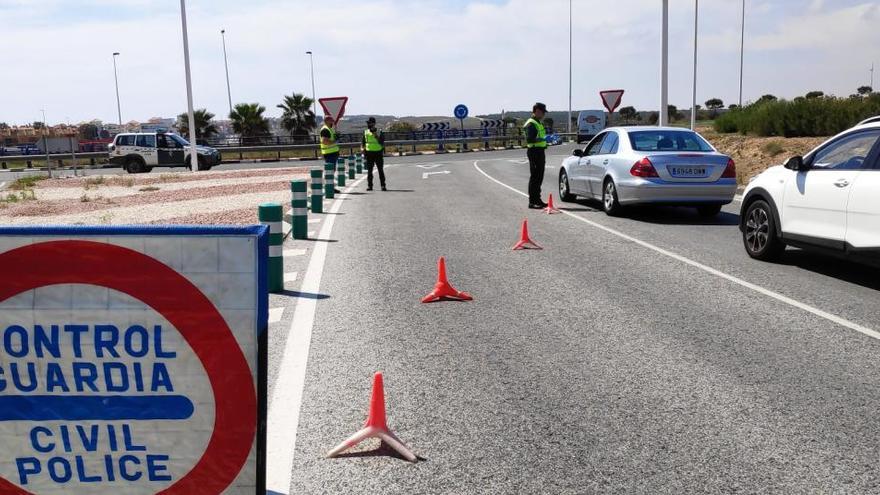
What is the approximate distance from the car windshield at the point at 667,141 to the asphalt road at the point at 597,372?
410 cm

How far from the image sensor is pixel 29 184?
1162 inches

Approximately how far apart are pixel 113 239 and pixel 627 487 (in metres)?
2.48

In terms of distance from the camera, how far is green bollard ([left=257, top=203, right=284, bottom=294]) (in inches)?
321

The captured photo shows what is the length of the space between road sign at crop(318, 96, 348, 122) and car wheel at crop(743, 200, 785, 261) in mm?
18772

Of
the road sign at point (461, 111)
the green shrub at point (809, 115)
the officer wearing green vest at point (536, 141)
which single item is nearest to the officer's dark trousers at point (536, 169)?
the officer wearing green vest at point (536, 141)

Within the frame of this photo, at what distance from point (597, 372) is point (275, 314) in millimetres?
3196

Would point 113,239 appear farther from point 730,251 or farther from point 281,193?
point 281,193

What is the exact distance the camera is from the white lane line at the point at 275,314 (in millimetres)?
7371

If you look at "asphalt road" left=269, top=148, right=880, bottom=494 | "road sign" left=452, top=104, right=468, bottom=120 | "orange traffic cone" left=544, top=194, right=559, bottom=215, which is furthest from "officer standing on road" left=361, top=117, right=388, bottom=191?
"road sign" left=452, top=104, right=468, bottom=120

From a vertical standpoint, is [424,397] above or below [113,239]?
below

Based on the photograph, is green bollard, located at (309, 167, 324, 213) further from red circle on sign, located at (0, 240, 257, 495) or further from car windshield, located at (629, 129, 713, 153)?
red circle on sign, located at (0, 240, 257, 495)

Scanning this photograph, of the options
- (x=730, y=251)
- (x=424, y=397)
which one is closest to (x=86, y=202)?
(x=730, y=251)

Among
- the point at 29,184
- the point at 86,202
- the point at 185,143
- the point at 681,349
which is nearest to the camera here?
the point at 681,349

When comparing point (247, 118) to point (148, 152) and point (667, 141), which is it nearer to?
point (148, 152)
